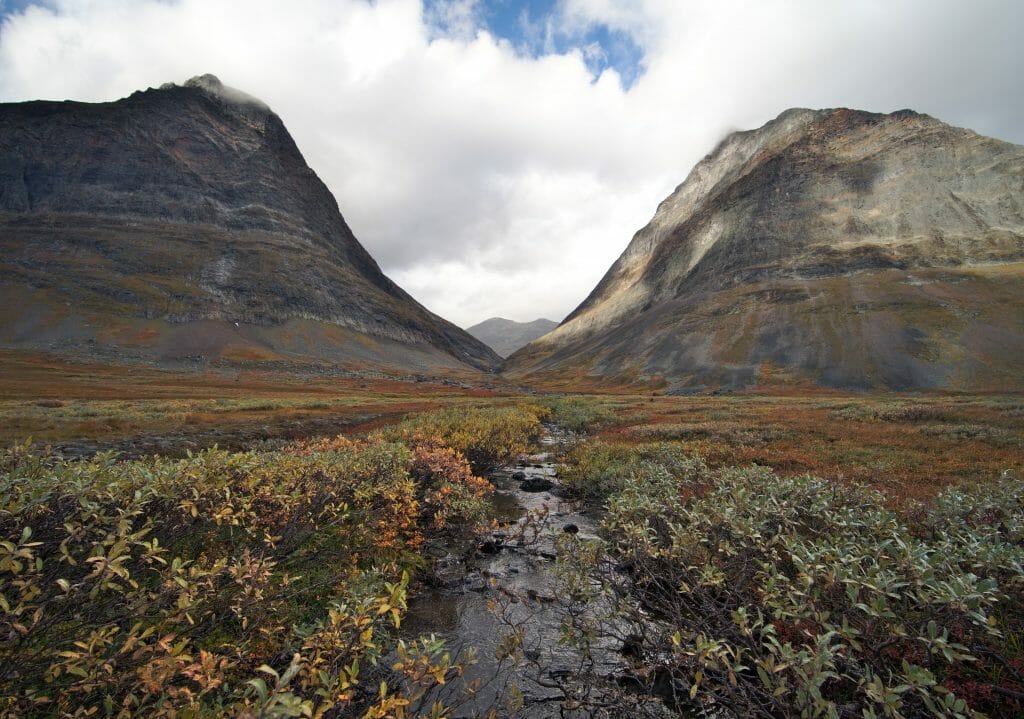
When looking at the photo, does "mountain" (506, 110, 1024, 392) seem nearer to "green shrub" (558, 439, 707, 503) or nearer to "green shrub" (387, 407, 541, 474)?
"green shrub" (387, 407, 541, 474)

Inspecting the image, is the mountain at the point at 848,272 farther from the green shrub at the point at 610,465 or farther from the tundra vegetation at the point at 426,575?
the tundra vegetation at the point at 426,575

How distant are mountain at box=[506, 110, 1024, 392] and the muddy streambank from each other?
7280 centimetres

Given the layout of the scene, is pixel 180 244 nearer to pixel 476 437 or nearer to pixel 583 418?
pixel 583 418

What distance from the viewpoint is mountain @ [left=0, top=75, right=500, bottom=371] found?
99.4m

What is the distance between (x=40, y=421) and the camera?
26.3m

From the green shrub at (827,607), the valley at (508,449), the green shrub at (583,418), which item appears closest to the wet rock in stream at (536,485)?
the valley at (508,449)

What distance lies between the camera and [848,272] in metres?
90.8

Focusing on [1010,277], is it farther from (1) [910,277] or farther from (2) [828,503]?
(2) [828,503]

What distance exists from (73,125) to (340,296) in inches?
4110

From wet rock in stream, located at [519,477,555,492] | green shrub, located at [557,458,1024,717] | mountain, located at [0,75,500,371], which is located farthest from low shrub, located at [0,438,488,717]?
mountain, located at [0,75,500,371]

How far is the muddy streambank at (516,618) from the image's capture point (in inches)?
277

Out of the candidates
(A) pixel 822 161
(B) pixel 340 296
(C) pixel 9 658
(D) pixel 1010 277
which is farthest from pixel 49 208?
(D) pixel 1010 277

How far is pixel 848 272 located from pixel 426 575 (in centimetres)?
11180

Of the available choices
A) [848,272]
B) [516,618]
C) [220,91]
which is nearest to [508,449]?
[516,618]
